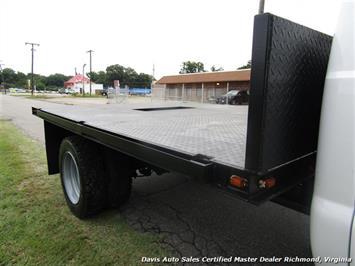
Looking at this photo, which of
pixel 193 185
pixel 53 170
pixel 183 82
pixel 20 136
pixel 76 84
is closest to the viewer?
pixel 53 170

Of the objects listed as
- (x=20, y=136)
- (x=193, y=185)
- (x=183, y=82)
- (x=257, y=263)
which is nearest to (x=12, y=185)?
(x=193, y=185)

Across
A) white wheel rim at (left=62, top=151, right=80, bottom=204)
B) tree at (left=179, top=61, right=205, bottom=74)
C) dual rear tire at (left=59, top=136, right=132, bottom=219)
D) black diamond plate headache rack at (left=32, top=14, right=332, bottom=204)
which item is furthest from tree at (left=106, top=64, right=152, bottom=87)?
black diamond plate headache rack at (left=32, top=14, right=332, bottom=204)

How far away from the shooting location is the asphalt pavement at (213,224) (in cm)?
275

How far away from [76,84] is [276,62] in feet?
324

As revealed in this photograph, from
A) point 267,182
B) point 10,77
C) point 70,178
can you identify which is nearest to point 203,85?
point 70,178

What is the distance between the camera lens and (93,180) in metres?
2.99

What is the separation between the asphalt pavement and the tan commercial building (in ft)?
88.0

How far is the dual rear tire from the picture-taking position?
9.79ft

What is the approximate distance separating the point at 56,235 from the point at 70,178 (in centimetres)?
75

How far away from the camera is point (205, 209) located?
3.57 metres

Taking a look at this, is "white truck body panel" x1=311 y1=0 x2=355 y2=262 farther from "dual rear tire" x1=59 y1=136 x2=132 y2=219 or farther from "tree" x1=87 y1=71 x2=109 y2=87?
"tree" x1=87 y1=71 x2=109 y2=87

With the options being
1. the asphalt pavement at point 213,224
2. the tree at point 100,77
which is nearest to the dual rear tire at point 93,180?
the asphalt pavement at point 213,224

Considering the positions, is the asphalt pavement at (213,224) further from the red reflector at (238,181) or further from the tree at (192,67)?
the tree at (192,67)

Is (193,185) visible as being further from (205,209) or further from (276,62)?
(276,62)
